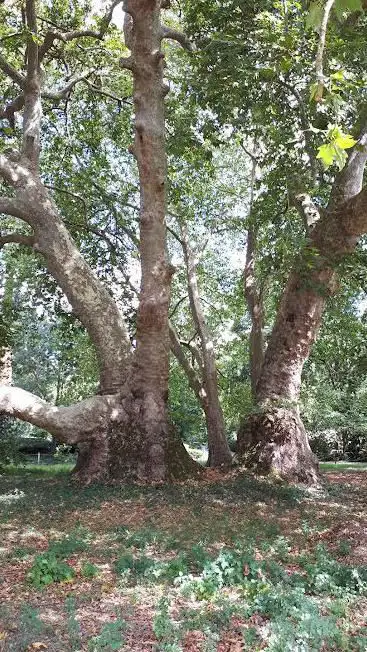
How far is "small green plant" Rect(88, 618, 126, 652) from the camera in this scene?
3229 mm

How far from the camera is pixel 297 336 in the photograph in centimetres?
1045

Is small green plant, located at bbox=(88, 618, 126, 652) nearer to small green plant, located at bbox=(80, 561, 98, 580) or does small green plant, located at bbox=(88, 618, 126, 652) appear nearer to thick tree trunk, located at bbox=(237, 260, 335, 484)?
small green plant, located at bbox=(80, 561, 98, 580)

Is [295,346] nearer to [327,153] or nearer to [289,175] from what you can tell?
[289,175]

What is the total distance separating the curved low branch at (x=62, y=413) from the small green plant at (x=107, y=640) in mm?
5873

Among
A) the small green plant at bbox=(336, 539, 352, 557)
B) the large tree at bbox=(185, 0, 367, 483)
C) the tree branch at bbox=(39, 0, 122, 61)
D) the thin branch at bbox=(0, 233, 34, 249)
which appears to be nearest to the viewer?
the small green plant at bbox=(336, 539, 352, 557)

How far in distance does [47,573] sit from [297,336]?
6.87m

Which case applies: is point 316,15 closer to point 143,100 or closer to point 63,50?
point 143,100

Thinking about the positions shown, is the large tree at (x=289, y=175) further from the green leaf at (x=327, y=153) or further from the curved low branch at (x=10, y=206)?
the green leaf at (x=327, y=153)

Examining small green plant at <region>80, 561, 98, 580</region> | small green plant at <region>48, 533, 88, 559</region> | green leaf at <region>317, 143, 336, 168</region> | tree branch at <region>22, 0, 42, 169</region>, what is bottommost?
small green plant at <region>80, 561, 98, 580</region>

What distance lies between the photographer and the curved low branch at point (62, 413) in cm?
900

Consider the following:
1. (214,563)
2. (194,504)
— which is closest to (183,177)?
(194,504)

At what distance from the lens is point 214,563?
14.9 feet

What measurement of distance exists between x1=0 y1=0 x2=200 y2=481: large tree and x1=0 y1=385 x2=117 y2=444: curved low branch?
2 centimetres

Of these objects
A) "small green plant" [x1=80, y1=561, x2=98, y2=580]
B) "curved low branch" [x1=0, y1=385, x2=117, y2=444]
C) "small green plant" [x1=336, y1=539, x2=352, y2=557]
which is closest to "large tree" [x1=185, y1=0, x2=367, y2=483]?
"curved low branch" [x1=0, y1=385, x2=117, y2=444]
